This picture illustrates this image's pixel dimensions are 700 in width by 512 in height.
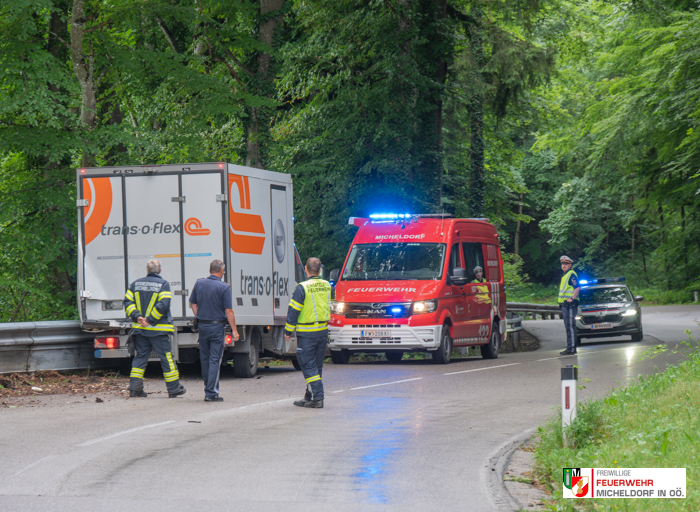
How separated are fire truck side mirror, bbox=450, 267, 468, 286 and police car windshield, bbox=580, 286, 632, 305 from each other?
901 cm

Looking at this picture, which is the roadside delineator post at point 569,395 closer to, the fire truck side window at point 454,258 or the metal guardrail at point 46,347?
the metal guardrail at point 46,347

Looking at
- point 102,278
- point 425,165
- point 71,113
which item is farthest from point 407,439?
point 425,165

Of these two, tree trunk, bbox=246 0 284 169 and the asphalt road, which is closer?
the asphalt road

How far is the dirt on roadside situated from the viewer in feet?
42.2

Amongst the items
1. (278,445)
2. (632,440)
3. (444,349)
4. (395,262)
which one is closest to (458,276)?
(395,262)

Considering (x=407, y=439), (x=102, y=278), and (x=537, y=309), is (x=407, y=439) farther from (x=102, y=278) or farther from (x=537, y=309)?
(x=537, y=309)

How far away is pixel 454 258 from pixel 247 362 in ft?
16.8

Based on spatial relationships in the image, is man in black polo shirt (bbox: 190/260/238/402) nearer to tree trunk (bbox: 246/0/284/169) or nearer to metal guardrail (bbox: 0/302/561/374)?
metal guardrail (bbox: 0/302/561/374)

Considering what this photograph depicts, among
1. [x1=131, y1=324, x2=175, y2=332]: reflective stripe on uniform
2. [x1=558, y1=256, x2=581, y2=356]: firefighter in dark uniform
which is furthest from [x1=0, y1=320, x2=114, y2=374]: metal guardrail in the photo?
[x1=558, y1=256, x2=581, y2=356]: firefighter in dark uniform

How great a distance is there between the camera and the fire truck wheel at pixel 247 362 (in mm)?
15242

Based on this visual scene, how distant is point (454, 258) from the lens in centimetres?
1814

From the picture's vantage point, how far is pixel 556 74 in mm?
29953

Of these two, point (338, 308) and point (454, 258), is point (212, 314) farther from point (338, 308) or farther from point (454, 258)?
point (454, 258)

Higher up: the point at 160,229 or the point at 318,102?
the point at 318,102
